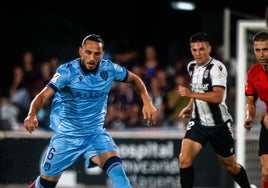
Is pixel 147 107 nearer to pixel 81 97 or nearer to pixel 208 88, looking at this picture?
pixel 81 97

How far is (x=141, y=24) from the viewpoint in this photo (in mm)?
17422

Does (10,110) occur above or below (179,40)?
below

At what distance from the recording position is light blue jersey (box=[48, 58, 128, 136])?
956 cm

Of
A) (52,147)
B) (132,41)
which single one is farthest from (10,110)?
(52,147)

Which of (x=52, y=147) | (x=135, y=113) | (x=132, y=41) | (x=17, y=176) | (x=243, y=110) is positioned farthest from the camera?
(x=132, y=41)

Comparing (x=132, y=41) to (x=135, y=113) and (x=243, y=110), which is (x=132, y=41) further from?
(x=243, y=110)

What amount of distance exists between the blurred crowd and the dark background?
1155 millimetres

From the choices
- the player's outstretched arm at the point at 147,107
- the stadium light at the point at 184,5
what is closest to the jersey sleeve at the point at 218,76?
the player's outstretched arm at the point at 147,107

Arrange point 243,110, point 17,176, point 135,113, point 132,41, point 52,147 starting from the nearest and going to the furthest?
point 52,147, point 243,110, point 17,176, point 135,113, point 132,41

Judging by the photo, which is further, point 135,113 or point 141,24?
point 141,24

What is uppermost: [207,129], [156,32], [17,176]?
[156,32]

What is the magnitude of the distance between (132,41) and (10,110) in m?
3.04

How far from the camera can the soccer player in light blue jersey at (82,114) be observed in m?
9.48

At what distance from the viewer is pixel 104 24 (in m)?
17.9
